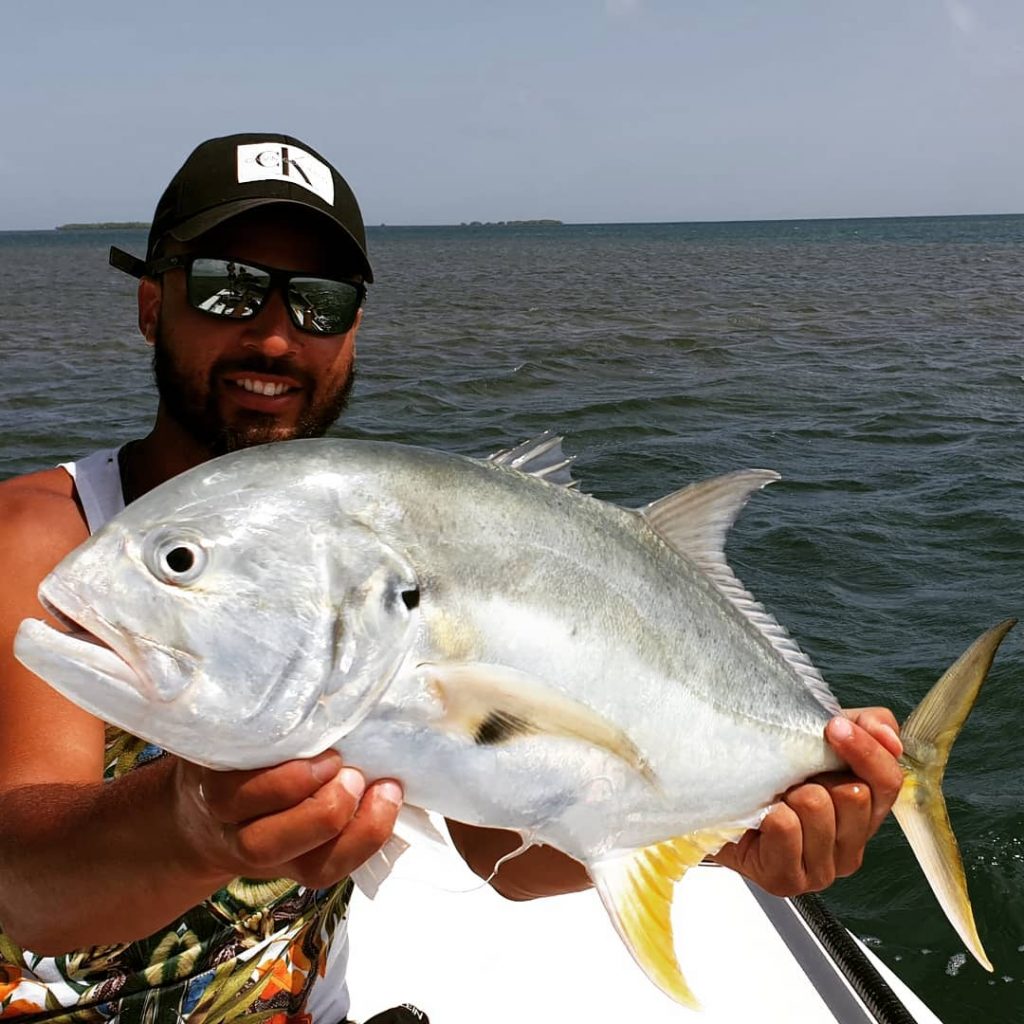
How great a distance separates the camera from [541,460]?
6.96ft

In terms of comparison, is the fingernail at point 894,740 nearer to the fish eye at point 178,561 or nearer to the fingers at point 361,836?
the fingers at point 361,836

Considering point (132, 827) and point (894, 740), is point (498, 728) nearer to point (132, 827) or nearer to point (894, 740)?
point (132, 827)

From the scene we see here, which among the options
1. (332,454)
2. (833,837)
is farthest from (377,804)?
(833,837)

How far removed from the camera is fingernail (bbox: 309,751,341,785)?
168 cm

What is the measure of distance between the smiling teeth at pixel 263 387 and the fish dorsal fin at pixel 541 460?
3.22ft

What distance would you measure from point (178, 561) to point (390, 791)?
19.8 inches

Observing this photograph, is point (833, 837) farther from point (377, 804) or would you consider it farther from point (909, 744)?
point (377, 804)

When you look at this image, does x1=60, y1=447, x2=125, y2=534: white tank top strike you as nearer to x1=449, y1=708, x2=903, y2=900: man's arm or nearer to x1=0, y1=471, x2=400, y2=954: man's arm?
x1=0, y1=471, x2=400, y2=954: man's arm

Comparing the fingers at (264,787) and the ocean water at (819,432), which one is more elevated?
the fingers at (264,787)

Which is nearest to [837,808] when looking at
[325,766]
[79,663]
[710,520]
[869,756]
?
[869,756]

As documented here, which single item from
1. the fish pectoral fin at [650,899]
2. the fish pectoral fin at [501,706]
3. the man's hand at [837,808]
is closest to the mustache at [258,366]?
the fish pectoral fin at [501,706]

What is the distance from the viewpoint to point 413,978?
340cm

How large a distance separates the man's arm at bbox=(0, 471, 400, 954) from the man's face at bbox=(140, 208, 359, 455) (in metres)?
0.80

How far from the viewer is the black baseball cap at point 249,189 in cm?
275
